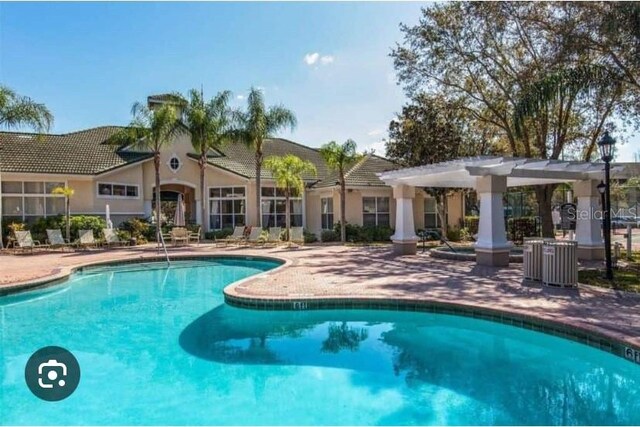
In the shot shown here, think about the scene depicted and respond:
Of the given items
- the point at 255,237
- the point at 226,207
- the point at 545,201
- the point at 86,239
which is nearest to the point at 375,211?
the point at 255,237

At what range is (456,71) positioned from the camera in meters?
19.7

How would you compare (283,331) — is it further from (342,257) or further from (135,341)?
(342,257)

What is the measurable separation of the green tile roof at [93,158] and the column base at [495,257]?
12148 mm

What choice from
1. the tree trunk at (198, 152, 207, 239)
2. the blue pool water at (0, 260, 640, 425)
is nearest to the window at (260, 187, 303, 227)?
the tree trunk at (198, 152, 207, 239)

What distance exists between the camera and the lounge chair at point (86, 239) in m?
21.2

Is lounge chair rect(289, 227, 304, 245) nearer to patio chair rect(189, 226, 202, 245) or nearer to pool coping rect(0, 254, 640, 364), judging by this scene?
patio chair rect(189, 226, 202, 245)

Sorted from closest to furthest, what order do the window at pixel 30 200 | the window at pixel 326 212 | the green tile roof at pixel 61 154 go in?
the window at pixel 30 200, the green tile roof at pixel 61 154, the window at pixel 326 212

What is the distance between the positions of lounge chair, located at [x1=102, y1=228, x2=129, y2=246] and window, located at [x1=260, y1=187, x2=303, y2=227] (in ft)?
27.3

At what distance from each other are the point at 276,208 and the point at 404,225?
455 inches

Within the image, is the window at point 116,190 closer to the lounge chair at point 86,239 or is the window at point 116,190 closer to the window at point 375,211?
the lounge chair at point 86,239

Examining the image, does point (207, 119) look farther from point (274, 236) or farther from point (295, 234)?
point (295, 234)

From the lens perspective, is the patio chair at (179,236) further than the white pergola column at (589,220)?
Yes

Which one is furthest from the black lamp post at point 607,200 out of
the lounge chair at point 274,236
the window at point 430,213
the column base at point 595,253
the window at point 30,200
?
the window at point 30,200

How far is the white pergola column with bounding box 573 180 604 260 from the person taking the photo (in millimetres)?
15297
